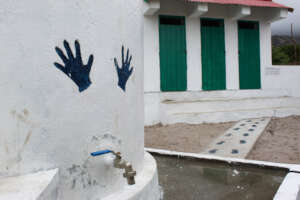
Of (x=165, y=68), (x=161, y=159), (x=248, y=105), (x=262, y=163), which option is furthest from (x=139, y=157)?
(x=248, y=105)

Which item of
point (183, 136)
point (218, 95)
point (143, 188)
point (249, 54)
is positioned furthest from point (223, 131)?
point (143, 188)

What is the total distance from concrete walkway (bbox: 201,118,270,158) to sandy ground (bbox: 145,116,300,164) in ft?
0.37

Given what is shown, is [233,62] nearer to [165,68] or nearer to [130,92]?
[165,68]

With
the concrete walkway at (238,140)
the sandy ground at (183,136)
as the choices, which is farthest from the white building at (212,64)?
the concrete walkway at (238,140)

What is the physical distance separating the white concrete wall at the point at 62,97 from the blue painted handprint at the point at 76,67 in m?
0.03

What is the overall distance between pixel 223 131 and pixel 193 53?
119 inches

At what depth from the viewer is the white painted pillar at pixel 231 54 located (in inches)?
314

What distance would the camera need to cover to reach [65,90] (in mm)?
1413

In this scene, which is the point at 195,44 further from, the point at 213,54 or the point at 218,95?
the point at 218,95

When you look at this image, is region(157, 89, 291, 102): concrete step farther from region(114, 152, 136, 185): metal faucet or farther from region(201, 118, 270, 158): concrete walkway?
region(114, 152, 136, 185): metal faucet

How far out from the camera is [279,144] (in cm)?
462

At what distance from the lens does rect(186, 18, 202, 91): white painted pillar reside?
7.59m

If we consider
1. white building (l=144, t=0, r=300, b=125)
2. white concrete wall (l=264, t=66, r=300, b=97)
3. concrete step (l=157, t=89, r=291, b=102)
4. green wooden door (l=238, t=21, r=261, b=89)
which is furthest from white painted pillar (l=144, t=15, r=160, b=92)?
white concrete wall (l=264, t=66, r=300, b=97)

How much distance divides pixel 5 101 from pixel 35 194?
21.0 inches
